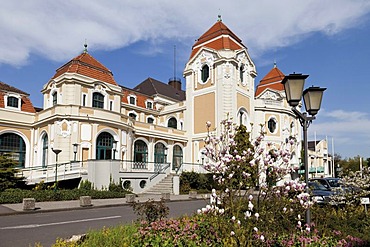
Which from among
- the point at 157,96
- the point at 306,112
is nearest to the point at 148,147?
the point at 157,96

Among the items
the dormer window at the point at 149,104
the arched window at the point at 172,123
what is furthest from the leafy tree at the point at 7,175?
the dormer window at the point at 149,104

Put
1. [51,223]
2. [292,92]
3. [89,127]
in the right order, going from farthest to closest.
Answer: [89,127] → [51,223] → [292,92]

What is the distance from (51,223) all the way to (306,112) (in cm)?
893

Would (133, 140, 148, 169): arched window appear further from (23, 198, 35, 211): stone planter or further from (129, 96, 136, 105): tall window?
(23, 198, 35, 211): stone planter

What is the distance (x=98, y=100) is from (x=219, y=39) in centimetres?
1504

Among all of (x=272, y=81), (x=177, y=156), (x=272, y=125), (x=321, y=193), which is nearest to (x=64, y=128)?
(x=177, y=156)

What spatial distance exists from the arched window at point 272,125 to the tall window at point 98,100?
752 inches

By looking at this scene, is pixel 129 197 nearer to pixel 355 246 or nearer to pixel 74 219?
pixel 74 219

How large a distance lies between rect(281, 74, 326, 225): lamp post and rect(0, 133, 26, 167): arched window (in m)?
24.8

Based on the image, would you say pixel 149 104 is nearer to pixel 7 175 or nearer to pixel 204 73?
pixel 204 73

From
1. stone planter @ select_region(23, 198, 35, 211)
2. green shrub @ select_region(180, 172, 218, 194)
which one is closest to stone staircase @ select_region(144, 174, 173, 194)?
green shrub @ select_region(180, 172, 218, 194)

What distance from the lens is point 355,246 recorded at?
564cm

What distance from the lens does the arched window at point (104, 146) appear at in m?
25.4

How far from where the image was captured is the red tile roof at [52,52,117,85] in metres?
27.2
